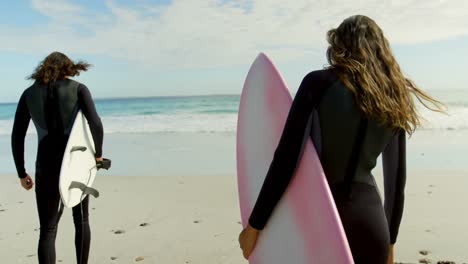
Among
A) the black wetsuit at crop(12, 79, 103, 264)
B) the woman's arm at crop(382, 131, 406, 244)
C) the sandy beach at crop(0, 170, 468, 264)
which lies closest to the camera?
the woman's arm at crop(382, 131, 406, 244)

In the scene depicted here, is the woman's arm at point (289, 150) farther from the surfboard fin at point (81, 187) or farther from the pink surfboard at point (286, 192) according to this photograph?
the surfboard fin at point (81, 187)

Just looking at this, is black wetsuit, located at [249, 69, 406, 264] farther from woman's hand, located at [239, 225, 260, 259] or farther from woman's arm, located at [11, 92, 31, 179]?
woman's arm, located at [11, 92, 31, 179]

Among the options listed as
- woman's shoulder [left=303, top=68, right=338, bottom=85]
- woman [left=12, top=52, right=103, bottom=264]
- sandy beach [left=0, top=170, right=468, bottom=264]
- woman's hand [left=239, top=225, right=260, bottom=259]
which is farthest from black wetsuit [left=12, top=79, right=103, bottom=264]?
woman's shoulder [left=303, top=68, right=338, bottom=85]

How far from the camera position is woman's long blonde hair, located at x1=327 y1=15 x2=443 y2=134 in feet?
4.50

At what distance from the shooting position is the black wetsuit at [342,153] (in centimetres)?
139

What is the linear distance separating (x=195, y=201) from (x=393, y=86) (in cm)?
434

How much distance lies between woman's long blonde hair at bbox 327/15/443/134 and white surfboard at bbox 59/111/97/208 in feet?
6.19

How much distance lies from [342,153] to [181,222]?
138 inches

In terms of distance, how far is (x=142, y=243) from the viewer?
407cm

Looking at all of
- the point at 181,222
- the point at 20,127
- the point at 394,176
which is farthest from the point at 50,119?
the point at 181,222

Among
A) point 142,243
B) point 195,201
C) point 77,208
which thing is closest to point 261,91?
point 77,208

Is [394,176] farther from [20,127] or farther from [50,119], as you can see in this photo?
[20,127]

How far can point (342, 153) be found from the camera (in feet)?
4.73

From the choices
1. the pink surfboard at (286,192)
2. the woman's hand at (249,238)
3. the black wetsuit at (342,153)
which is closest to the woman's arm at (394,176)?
the black wetsuit at (342,153)
